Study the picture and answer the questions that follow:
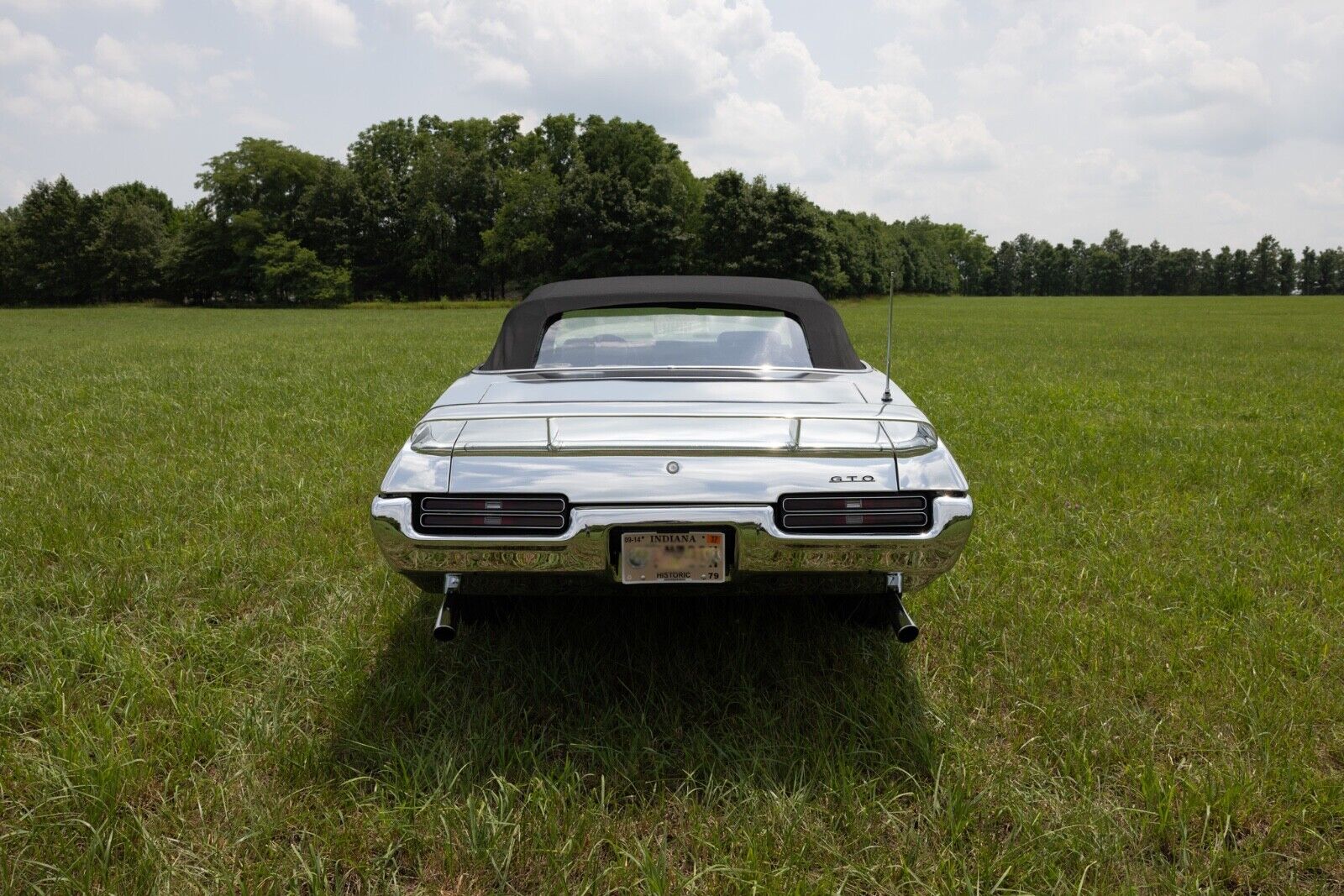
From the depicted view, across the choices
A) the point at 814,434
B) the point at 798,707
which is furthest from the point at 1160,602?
the point at 814,434

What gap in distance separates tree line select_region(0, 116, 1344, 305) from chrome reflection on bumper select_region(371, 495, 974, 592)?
→ 164 feet

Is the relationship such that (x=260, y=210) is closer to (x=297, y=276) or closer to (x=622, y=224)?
(x=297, y=276)

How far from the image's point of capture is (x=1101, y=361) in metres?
13.4

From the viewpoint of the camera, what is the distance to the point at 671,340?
344 centimetres

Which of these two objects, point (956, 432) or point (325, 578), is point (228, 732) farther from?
point (956, 432)

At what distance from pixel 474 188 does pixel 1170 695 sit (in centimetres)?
6241

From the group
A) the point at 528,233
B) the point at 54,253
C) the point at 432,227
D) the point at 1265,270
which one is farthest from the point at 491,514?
the point at 1265,270

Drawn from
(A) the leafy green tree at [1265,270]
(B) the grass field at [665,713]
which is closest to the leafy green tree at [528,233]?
(B) the grass field at [665,713]

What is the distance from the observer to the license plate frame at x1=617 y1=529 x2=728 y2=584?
217 cm

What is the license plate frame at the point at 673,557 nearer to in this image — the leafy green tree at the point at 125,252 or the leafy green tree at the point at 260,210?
the leafy green tree at the point at 260,210

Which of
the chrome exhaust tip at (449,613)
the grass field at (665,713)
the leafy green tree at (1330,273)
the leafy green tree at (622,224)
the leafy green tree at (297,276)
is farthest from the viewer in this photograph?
the leafy green tree at (1330,273)

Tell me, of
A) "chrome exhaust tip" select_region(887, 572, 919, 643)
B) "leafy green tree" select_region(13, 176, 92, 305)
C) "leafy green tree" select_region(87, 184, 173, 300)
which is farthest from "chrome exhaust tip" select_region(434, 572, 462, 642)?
"leafy green tree" select_region(13, 176, 92, 305)

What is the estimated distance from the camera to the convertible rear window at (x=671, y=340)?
3.33 meters

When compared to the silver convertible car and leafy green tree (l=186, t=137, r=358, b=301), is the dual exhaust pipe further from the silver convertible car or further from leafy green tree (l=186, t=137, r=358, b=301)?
leafy green tree (l=186, t=137, r=358, b=301)
